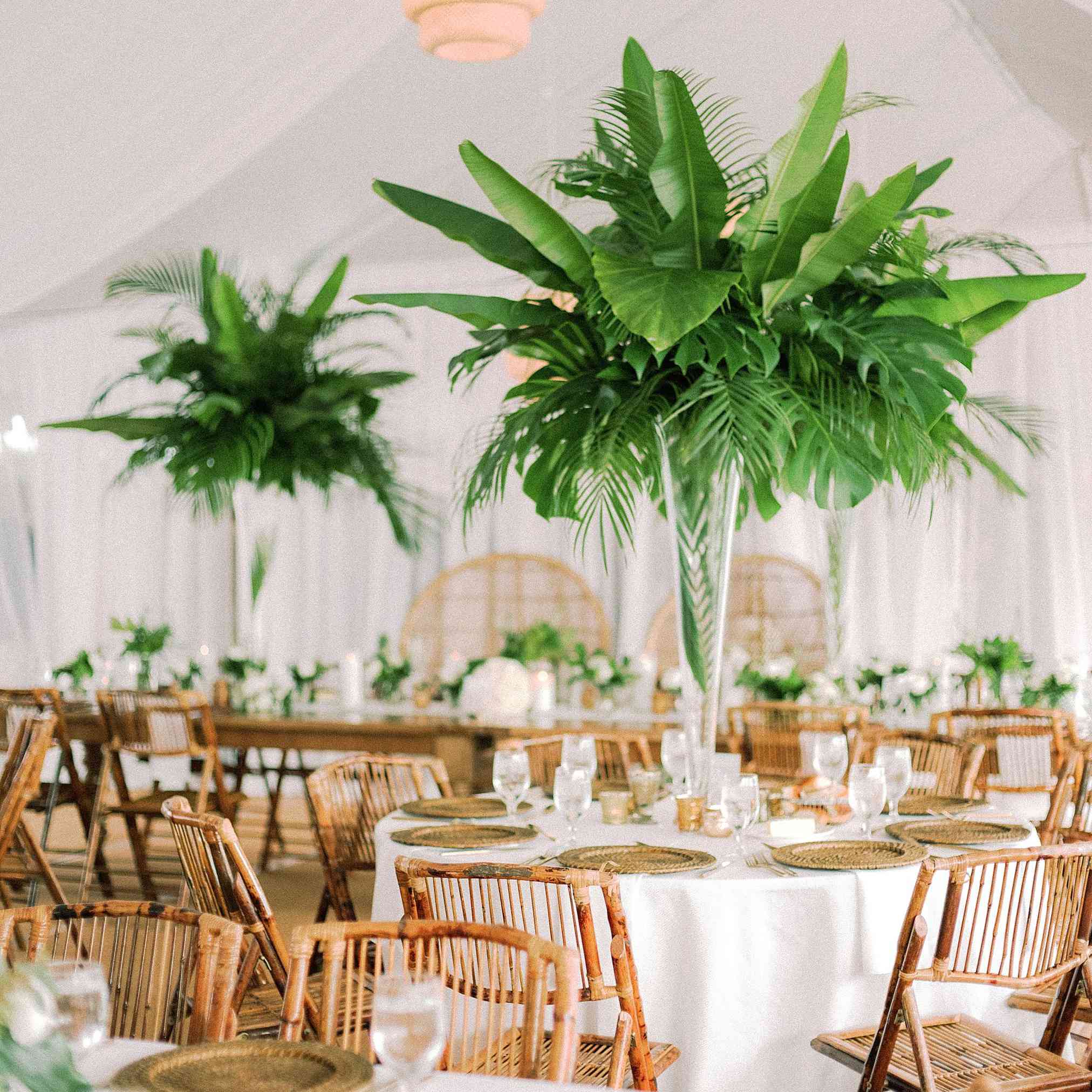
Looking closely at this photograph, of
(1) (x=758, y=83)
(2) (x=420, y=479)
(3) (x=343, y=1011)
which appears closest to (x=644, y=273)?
(3) (x=343, y=1011)

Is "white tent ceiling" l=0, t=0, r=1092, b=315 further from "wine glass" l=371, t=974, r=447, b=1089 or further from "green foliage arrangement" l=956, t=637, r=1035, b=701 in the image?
"wine glass" l=371, t=974, r=447, b=1089

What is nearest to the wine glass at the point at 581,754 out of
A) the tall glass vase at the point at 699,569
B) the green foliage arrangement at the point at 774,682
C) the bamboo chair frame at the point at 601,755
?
the tall glass vase at the point at 699,569

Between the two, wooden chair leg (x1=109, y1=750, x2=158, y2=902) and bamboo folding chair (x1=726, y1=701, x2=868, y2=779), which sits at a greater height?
bamboo folding chair (x1=726, y1=701, x2=868, y2=779)

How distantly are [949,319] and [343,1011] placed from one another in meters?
1.97

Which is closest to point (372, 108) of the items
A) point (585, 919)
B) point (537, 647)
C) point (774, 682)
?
point (537, 647)

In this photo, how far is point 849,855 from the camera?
272 cm

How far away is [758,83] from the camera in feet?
20.7

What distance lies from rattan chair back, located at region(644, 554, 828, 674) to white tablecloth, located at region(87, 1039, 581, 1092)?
6.20m

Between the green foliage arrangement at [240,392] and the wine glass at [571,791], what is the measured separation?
3.20 m

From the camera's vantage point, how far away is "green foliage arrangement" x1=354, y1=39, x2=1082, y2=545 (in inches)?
113

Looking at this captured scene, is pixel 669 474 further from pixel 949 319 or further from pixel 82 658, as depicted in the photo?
pixel 82 658

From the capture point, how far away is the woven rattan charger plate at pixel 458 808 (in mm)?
3256

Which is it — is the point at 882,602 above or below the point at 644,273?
below

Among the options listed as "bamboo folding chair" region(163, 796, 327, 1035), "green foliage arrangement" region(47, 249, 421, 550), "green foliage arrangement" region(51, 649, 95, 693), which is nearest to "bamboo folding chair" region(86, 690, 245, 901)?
"green foliage arrangement" region(51, 649, 95, 693)
